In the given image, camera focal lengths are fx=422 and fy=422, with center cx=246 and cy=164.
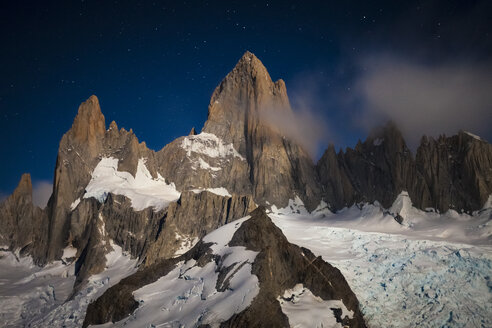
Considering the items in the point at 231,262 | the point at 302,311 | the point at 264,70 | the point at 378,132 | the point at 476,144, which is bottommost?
the point at 302,311

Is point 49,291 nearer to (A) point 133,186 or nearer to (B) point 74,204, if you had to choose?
(B) point 74,204

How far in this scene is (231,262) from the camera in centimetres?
5412

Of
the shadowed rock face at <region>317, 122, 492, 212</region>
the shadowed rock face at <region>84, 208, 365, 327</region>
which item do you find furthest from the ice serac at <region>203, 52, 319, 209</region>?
the shadowed rock face at <region>84, 208, 365, 327</region>

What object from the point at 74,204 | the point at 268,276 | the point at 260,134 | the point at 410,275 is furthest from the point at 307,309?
the point at 260,134

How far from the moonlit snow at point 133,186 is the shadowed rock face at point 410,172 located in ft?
181

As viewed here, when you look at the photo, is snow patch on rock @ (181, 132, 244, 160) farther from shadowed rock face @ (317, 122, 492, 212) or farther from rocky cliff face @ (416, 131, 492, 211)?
rocky cliff face @ (416, 131, 492, 211)

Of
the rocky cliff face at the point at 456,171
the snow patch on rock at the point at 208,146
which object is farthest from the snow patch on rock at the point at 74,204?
the rocky cliff face at the point at 456,171

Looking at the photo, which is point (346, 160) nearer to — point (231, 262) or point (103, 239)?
point (103, 239)

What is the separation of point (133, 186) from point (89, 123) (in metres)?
28.2

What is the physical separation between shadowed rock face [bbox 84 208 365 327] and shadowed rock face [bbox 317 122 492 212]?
75271 millimetres

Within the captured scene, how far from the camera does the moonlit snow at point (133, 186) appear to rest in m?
123

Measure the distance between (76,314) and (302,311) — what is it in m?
56.9

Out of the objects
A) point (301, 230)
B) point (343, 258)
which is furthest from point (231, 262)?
point (301, 230)

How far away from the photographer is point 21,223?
444 feet
